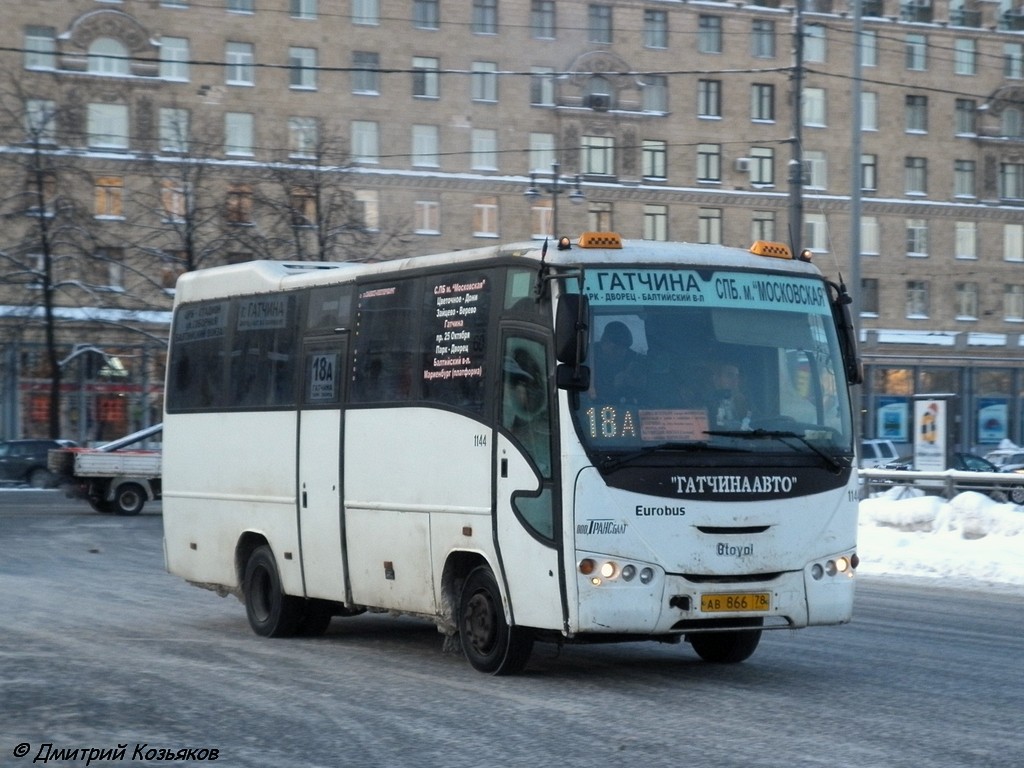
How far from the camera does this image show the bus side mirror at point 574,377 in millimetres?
10227

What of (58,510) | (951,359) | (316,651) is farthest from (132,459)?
(951,359)

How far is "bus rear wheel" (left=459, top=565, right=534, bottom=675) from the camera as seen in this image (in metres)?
10.9

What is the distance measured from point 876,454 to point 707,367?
3930cm

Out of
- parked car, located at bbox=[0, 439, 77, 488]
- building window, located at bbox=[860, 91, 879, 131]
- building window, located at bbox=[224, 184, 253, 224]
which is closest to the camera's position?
parked car, located at bbox=[0, 439, 77, 488]

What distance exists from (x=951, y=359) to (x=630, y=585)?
2595 inches

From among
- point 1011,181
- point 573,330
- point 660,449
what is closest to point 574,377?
point 573,330

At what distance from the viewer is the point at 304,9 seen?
213 feet

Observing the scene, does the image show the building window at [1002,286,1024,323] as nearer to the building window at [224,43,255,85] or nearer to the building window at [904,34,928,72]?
the building window at [904,34,928,72]

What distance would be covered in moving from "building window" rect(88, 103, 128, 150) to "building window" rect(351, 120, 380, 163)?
27.7 feet

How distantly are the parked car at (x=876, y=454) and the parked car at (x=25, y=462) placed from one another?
74.1 ft

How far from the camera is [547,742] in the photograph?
8.44 m

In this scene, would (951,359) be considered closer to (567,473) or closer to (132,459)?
(132,459)

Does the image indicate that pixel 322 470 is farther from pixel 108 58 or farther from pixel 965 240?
pixel 965 240

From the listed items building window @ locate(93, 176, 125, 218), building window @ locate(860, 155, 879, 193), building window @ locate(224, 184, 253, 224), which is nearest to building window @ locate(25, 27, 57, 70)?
building window @ locate(93, 176, 125, 218)
